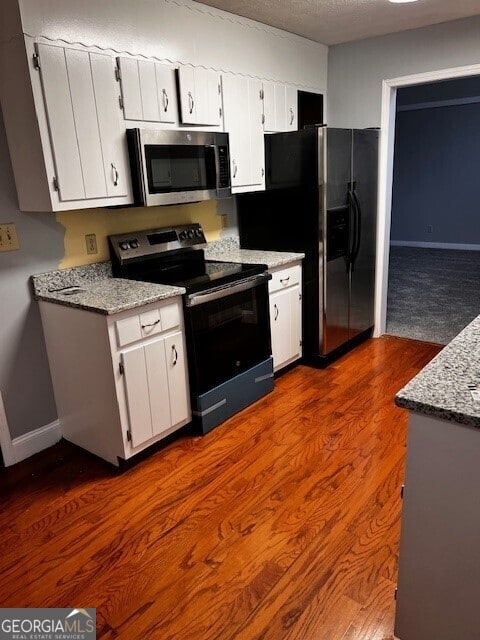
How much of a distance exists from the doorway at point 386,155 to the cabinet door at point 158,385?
227cm

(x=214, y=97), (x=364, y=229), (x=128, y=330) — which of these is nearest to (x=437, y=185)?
(x=364, y=229)

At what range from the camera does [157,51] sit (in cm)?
257

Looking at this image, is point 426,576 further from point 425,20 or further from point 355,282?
point 425,20

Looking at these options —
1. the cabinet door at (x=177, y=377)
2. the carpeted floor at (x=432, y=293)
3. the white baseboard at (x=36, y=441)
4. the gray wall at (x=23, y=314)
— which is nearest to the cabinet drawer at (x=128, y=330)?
the cabinet door at (x=177, y=377)

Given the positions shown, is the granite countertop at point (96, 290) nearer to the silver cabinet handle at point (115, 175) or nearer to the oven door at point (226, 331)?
the oven door at point (226, 331)

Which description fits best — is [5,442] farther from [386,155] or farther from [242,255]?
[386,155]

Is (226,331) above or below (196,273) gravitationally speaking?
below

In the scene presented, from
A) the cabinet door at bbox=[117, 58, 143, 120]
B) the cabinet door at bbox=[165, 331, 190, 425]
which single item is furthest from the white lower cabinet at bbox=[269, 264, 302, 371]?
the cabinet door at bbox=[117, 58, 143, 120]

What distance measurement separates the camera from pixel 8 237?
2363 millimetres

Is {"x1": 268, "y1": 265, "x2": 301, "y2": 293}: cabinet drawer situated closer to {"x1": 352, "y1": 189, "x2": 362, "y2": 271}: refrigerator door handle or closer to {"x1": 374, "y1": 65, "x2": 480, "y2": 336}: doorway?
{"x1": 352, "y1": 189, "x2": 362, "y2": 271}: refrigerator door handle

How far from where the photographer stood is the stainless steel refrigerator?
323 cm

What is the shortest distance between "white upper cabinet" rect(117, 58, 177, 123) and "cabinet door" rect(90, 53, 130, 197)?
2.3 inches

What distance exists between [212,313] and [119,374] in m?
0.67

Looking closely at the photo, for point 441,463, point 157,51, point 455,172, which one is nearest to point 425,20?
point 157,51
